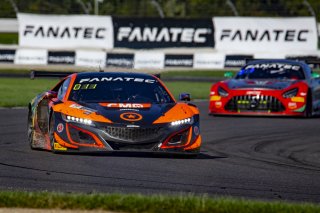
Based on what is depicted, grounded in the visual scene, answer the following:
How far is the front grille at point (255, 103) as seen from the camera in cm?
2105

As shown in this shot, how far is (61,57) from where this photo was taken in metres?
45.4

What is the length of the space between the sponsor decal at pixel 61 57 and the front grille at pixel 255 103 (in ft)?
80.5

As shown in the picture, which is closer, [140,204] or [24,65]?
[140,204]

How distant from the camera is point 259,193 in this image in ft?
31.2

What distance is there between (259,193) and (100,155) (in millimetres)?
3549

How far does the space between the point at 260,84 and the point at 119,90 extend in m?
7.96

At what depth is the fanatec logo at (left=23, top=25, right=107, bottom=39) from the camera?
4769 cm

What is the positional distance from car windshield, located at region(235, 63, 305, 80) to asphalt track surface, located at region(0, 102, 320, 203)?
5912mm

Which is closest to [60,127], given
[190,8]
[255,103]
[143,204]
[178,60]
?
[143,204]

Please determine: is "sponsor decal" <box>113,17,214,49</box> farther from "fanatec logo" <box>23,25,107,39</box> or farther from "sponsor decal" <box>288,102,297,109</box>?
"sponsor decal" <box>288,102,297,109</box>

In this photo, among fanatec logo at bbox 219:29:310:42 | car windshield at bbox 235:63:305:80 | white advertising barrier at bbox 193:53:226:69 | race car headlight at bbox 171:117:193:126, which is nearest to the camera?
race car headlight at bbox 171:117:193:126

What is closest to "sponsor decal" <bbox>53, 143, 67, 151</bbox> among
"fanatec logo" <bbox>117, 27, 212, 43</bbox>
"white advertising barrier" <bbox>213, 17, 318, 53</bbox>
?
"white advertising barrier" <bbox>213, 17, 318, 53</bbox>

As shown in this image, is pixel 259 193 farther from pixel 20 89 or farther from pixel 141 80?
pixel 20 89

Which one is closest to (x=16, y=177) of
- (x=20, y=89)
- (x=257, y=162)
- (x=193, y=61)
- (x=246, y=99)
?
(x=257, y=162)
